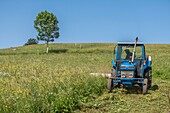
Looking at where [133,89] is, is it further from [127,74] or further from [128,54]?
[128,54]

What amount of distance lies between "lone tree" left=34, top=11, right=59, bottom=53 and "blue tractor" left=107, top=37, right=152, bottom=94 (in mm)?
44476

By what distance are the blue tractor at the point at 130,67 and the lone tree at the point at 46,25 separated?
1751 inches

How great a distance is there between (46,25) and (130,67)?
153 ft

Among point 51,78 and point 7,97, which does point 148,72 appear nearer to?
point 51,78

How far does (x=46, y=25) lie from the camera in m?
54.8

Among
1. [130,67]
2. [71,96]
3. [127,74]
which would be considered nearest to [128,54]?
[130,67]

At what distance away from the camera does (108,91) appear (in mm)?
9688

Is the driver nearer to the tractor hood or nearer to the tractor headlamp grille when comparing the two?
the tractor hood

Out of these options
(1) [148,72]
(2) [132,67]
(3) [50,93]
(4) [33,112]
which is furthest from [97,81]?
(4) [33,112]

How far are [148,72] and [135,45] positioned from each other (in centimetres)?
128

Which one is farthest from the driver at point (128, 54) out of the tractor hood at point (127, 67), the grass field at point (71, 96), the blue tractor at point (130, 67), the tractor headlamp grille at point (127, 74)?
the grass field at point (71, 96)

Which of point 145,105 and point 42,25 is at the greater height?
point 42,25

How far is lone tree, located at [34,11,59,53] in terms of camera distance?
54.2 m

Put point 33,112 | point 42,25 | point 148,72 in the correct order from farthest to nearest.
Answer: point 42,25 < point 148,72 < point 33,112
